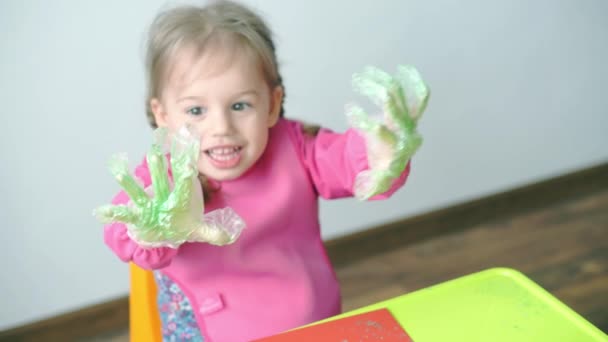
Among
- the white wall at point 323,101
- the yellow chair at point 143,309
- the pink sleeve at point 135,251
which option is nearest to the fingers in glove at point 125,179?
the pink sleeve at point 135,251

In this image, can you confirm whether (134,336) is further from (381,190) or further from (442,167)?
(442,167)

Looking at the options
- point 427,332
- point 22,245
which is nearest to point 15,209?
point 22,245

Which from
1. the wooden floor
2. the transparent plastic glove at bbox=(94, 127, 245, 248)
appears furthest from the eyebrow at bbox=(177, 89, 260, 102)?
the wooden floor

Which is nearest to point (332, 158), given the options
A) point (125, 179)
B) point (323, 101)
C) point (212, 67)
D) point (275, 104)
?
point (275, 104)

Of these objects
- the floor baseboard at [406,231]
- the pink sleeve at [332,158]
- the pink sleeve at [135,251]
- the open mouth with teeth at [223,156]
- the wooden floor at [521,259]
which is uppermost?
the open mouth with teeth at [223,156]

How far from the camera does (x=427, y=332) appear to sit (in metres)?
0.63

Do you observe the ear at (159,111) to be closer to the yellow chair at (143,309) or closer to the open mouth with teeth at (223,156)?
the open mouth with teeth at (223,156)

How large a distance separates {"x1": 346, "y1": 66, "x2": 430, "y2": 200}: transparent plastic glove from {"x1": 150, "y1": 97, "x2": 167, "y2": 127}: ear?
0.30 metres

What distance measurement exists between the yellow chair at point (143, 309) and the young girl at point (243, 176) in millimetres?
18

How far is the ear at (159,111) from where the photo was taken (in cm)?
80

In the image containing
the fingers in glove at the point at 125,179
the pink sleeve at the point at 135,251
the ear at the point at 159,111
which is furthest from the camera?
the ear at the point at 159,111

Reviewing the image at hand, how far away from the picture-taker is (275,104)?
0.83 m

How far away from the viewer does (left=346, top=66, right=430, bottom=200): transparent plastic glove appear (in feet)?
2.01

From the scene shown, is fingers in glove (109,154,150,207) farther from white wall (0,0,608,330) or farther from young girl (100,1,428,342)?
white wall (0,0,608,330)
